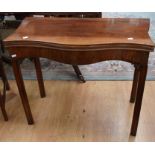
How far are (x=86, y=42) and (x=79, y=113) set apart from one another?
67 cm

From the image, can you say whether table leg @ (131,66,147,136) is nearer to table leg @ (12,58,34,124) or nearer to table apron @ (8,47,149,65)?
table apron @ (8,47,149,65)

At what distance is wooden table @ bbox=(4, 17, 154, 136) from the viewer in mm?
1072

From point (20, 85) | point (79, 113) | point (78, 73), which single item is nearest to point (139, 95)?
point (79, 113)

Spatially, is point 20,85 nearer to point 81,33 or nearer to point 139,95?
point 81,33

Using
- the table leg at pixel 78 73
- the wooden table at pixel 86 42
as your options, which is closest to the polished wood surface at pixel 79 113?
the table leg at pixel 78 73

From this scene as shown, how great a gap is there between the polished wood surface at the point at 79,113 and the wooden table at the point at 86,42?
21cm

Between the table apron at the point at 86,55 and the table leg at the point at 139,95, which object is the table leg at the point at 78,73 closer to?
the table leg at the point at 139,95

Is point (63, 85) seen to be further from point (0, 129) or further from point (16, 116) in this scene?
point (0, 129)

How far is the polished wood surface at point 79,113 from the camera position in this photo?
4.69 ft

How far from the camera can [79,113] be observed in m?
1.62

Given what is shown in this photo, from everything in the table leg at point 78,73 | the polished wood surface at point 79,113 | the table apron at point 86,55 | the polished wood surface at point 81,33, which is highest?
the polished wood surface at point 81,33
